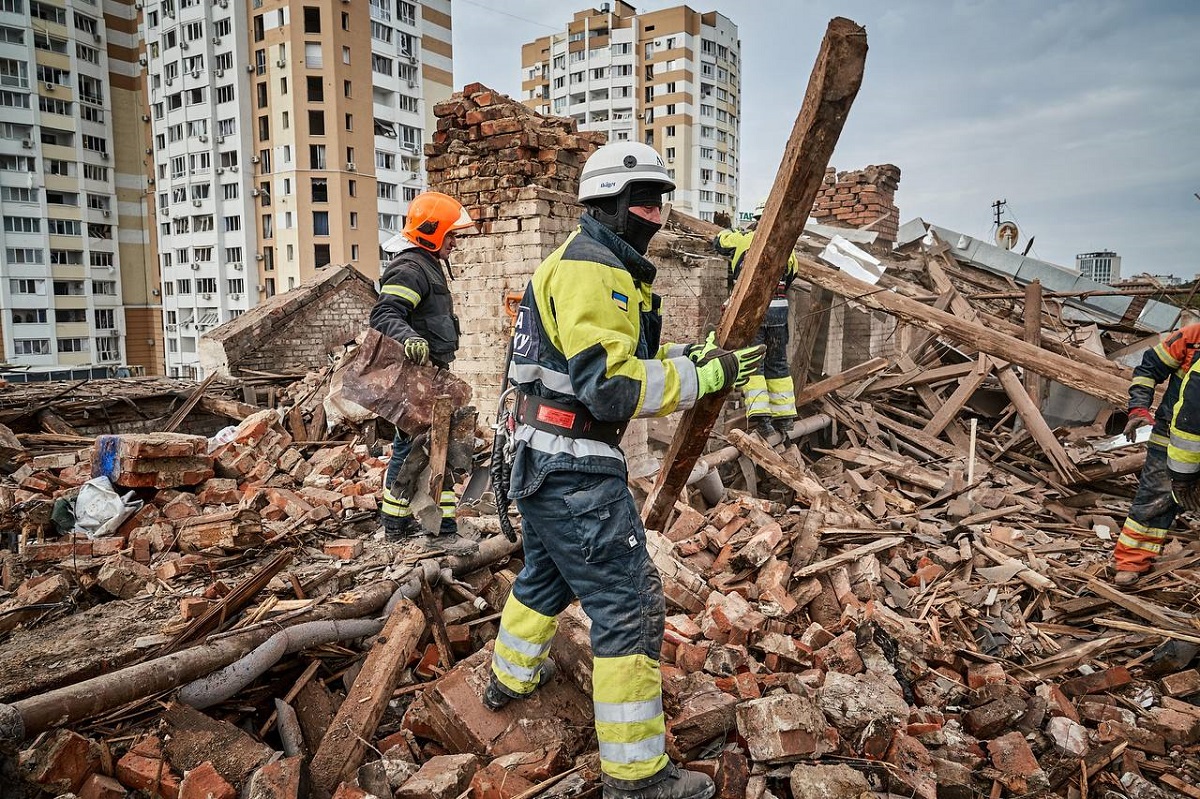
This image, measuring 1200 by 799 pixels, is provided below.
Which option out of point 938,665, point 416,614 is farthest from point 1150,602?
point 416,614

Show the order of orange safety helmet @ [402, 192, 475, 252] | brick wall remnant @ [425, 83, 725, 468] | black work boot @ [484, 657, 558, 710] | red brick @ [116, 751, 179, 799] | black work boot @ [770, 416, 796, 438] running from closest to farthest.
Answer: red brick @ [116, 751, 179, 799] < black work boot @ [484, 657, 558, 710] < orange safety helmet @ [402, 192, 475, 252] < brick wall remnant @ [425, 83, 725, 468] < black work boot @ [770, 416, 796, 438]

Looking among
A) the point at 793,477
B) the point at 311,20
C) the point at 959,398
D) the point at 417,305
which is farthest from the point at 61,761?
the point at 311,20

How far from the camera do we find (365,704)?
9.22 feet

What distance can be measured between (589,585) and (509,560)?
210cm

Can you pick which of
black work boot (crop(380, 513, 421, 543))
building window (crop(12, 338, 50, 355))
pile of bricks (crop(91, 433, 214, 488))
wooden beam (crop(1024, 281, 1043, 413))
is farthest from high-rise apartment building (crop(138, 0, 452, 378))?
black work boot (crop(380, 513, 421, 543))

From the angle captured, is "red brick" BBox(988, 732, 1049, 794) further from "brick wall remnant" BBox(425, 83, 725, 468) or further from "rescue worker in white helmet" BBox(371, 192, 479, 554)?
"brick wall remnant" BBox(425, 83, 725, 468)

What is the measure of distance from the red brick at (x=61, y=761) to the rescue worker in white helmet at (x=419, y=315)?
209 centimetres

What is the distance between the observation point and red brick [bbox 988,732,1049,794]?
2.80 m

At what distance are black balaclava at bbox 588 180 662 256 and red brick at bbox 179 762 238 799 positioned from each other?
244 centimetres

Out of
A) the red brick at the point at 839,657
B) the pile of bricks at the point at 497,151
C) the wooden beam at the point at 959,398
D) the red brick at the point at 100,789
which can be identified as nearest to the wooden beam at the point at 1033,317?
the wooden beam at the point at 959,398

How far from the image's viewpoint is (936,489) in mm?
6406

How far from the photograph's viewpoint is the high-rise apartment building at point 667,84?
5134 cm

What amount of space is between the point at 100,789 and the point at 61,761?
0.55ft

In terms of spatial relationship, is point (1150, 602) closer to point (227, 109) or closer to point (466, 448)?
point (466, 448)
